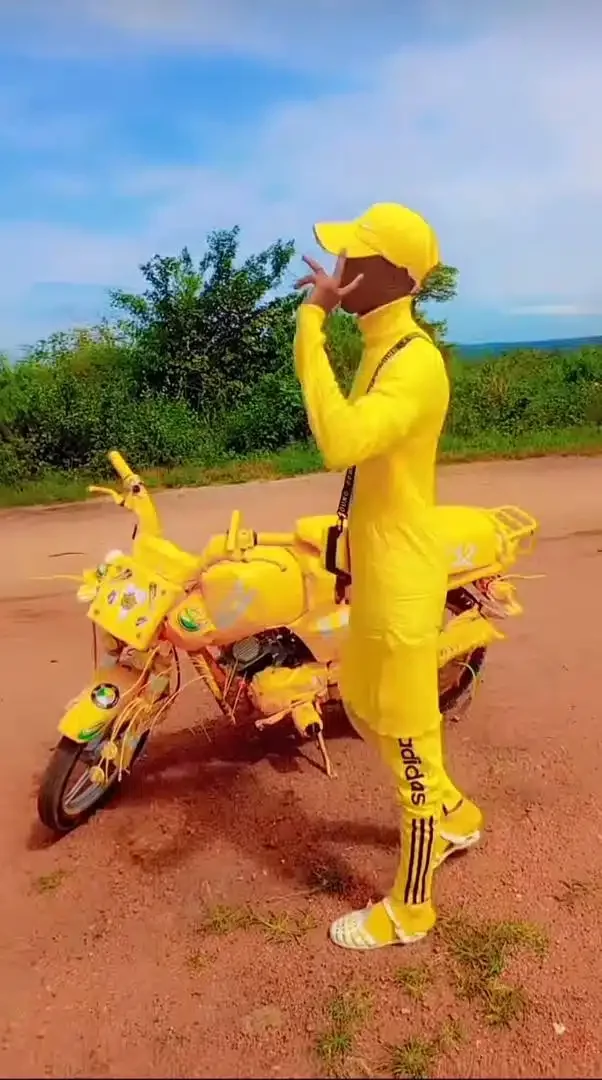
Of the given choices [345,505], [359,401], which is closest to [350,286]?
[359,401]

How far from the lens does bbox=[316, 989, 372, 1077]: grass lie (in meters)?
2.55

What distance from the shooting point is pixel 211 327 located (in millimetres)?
12141

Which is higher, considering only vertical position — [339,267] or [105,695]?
[339,267]

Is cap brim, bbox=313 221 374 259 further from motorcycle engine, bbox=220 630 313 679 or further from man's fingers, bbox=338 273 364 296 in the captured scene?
motorcycle engine, bbox=220 630 313 679

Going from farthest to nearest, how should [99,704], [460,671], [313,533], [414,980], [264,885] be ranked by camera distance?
1. [460,671]
2. [313,533]
3. [99,704]
4. [264,885]
5. [414,980]

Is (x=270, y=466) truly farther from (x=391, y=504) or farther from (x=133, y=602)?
(x=391, y=504)

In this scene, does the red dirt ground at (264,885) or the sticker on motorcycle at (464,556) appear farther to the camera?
the sticker on motorcycle at (464,556)

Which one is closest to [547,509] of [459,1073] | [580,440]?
[580,440]

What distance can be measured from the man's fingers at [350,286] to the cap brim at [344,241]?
0.15 ft

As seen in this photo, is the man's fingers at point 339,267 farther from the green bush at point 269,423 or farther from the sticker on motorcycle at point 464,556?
the green bush at point 269,423

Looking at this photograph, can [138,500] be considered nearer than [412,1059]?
No

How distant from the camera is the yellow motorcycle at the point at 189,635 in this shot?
346 centimetres

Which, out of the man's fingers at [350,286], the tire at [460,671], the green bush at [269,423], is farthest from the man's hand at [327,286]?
the green bush at [269,423]

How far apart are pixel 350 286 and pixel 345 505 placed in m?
0.62
